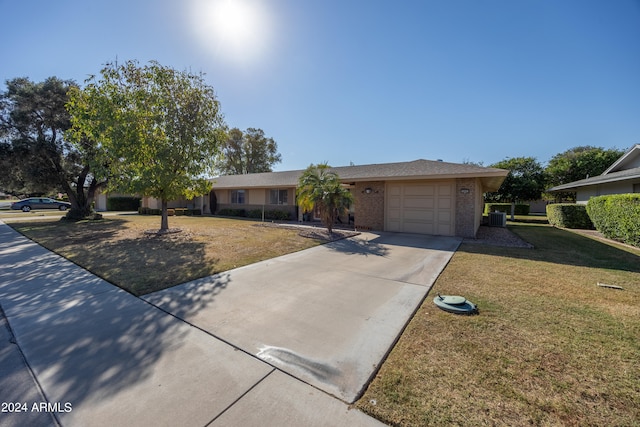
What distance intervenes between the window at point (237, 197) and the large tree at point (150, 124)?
963cm

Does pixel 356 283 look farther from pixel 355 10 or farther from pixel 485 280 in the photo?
pixel 355 10

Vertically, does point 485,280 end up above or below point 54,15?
below

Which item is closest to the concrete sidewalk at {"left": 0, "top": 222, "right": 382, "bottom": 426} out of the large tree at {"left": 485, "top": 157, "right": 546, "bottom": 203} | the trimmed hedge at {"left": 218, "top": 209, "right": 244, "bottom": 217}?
the trimmed hedge at {"left": 218, "top": 209, "right": 244, "bottom": 217}

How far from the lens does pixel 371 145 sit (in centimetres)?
2083

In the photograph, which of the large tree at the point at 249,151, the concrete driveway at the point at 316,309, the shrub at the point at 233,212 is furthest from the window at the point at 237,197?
the large tree at the point at 249,151

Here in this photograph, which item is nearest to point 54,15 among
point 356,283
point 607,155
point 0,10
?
point 0,10

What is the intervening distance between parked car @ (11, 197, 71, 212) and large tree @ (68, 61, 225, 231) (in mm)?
24712

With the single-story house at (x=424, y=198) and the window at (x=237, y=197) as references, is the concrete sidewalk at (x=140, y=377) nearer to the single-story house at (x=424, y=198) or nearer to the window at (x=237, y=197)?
the single-story house at (x=424, y=198)

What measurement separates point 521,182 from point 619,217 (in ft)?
46.9

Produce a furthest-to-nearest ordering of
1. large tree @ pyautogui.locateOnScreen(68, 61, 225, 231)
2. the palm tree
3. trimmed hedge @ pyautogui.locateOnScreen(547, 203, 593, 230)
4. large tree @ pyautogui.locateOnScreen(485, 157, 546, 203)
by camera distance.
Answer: large tree @ pyautogui.locateOnScreen(485, 157, 546, 203)
trimmed hedge @ pyautogui.locateOnScreen(547, 203, 593, 230)
the palm tree
large tree @ pyautogui.locateOnScreen(68, 61, 225, 231)

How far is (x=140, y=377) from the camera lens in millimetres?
2334

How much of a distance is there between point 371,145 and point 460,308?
18565mm

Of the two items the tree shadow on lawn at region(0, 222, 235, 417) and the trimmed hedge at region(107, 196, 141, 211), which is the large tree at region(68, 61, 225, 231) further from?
the trimmed hedge at region(107, 196, 141, 211)

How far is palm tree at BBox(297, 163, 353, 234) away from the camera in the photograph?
35.2ft
